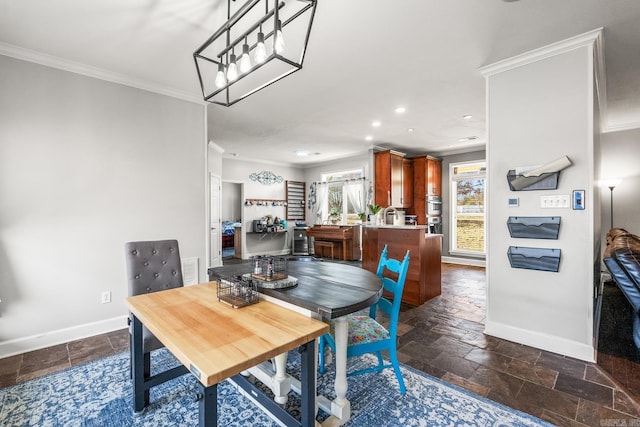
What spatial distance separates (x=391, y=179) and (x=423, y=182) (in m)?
0.96

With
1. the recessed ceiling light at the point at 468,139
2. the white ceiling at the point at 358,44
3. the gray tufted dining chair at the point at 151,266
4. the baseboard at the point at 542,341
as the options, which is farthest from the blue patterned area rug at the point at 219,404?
the recessed ceiling light at the point at 468,139

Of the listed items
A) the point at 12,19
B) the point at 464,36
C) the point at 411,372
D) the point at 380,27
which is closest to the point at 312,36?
the point at 380,27

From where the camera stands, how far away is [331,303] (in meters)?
1.41

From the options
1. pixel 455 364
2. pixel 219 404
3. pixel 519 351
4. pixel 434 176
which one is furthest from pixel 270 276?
pixel 434 176

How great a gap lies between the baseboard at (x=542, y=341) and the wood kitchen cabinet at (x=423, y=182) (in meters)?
4.10

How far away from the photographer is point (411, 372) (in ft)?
7.44

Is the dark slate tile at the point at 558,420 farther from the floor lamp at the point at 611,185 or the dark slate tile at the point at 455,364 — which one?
the floor lamp at the point at 611,185

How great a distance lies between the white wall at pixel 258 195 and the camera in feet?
25.1

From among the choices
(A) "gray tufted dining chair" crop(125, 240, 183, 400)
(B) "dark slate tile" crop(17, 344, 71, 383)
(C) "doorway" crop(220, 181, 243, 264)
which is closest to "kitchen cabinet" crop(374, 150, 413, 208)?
(C) "doorway" crop(220, 181, 243, 264)

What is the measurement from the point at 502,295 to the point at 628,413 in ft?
3.85

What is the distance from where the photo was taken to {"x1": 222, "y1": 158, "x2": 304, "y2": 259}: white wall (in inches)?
301

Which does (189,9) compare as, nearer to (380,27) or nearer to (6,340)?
(380,27)

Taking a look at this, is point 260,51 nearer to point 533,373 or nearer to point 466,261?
point 533,373

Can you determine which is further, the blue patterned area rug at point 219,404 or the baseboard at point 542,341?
the baseboard at point 542,341
